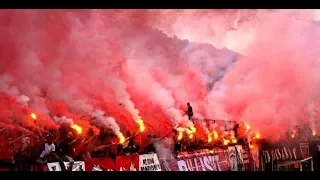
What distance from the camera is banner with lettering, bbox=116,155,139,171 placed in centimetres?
514

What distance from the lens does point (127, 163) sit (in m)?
5.17

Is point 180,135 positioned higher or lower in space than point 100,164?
higher

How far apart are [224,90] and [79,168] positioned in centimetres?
170

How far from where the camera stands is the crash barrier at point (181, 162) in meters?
5.11

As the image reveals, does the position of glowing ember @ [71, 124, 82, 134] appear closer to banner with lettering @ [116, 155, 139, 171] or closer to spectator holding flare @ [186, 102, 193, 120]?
banner with lettering @ [116, 155, 139, 171]

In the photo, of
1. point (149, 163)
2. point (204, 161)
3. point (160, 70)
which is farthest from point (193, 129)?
point (160, 70)

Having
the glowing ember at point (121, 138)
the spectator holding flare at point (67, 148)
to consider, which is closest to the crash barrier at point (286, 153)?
the glowing ember at point (121, 138)

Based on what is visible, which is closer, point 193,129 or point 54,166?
point 54,166

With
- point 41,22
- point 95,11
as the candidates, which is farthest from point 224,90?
point 41,22

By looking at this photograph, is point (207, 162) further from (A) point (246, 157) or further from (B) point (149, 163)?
(B) point (149, 163)

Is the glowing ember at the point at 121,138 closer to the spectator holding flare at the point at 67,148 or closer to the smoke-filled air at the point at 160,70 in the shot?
the smoke-filled air at the point at 160,70

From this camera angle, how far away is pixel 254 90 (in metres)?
5.31

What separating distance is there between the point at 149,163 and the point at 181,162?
34 centimetres

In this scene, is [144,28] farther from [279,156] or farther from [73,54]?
[279,156]
